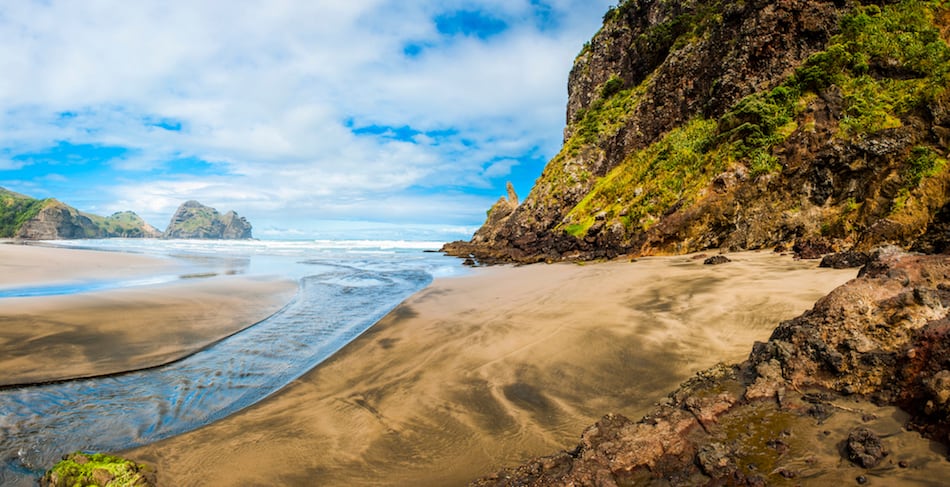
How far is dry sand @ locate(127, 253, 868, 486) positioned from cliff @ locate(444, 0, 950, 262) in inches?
227

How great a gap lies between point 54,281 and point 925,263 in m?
23.6

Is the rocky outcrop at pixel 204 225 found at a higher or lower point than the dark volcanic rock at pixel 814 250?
higher

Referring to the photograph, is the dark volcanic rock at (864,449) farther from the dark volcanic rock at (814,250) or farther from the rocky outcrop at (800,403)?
the dark volcanic rock at (814,250)

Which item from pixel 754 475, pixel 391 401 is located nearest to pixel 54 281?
pixel 391 401

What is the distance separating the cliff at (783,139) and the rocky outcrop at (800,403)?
7.37 meters

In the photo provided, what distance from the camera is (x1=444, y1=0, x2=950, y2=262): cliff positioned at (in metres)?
11.3

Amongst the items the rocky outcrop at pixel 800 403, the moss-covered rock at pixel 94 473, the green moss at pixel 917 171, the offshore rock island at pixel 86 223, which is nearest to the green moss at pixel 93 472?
the moss-covered rock at pixel 94 473

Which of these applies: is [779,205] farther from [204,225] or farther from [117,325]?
[204,225]

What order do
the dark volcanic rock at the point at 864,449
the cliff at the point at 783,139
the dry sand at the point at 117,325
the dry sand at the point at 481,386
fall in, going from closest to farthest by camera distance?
the dark volcanic rock at the point at 864,449 → the dry sand at the point at 481,386 → the dry sand at the point at 117,325 → the cliff at the point at 783,139

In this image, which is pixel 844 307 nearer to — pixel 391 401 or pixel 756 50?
pixel 391 401

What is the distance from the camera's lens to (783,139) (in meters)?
15.4

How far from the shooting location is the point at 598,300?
8031mm

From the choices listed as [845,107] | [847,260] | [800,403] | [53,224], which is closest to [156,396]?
[800,403]

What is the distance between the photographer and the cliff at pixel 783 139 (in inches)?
444
